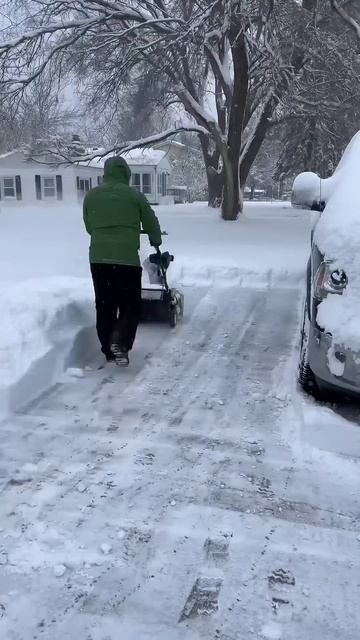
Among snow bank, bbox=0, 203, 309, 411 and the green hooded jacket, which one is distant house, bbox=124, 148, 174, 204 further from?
the green hooded jacket

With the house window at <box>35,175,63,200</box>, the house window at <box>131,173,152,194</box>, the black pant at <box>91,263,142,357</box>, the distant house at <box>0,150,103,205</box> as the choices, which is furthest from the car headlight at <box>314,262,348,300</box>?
the house window at <box>131,173,152,194</box>

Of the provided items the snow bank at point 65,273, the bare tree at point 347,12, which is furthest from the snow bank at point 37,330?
the bare tree at point 347,12

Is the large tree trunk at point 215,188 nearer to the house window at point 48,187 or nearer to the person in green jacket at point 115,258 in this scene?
the house window at point 48,187

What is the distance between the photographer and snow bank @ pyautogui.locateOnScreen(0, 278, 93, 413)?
14.0 feet

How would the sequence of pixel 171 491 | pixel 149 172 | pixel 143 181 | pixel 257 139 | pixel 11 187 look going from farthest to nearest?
pixel 143 181 < pixel 149 172 < pixel 11 187 < pixel 257 139 < pixel 171 491

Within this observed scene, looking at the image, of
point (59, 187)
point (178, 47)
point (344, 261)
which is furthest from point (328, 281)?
point (59, 187)

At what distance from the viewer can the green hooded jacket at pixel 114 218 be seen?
4848mm

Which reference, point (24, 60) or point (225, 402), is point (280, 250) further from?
point (24, 60)

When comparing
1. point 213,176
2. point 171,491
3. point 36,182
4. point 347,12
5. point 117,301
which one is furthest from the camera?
point 36,182

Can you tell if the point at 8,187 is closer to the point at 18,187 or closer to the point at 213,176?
the point at 18,187

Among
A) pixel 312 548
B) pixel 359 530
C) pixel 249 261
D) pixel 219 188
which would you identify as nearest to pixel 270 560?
pixel 312 548

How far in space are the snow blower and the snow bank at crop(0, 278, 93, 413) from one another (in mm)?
615

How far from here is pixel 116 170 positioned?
4.97m

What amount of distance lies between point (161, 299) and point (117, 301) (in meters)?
1.13
